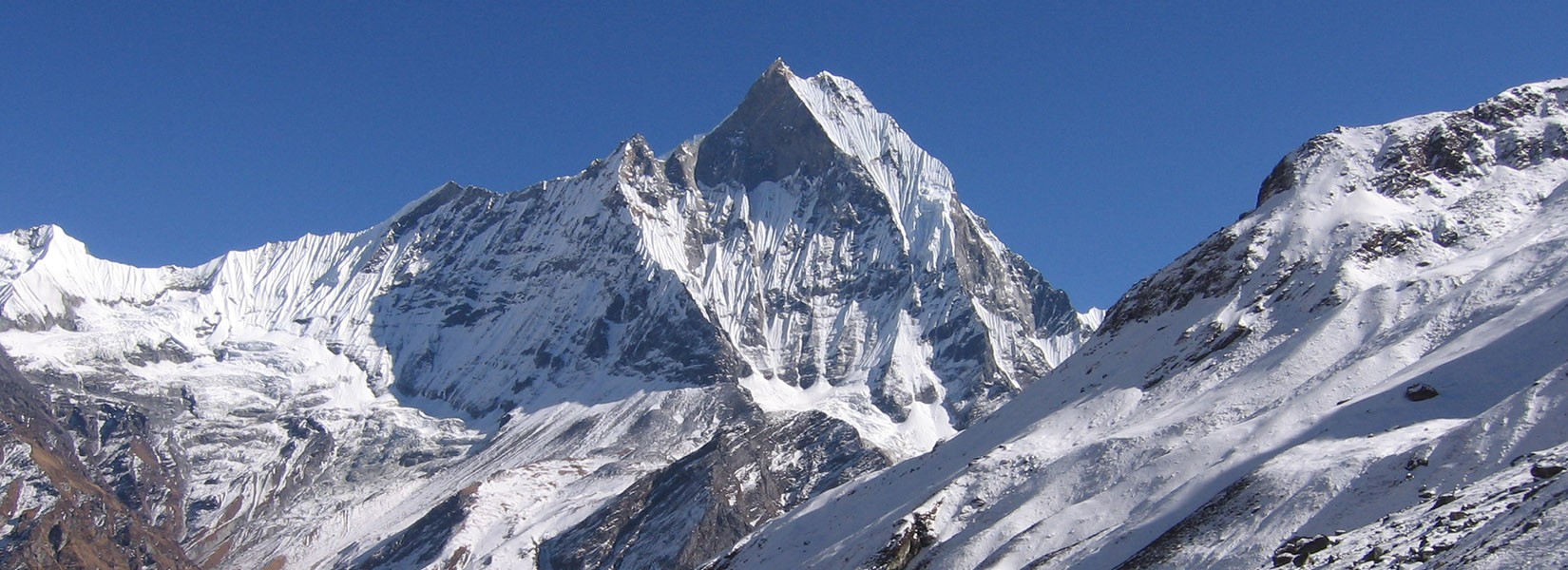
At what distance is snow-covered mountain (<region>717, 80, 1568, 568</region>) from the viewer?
62.4m

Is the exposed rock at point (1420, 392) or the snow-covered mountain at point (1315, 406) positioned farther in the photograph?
the exposed rock at point (1420, 392)

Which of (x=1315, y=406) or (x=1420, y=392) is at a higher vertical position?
(x=1315, y=406)

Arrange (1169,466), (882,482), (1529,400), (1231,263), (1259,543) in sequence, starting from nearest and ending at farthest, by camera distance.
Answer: (1259,543) < (1529,400) < (1169,466) < (882,482) < (1231,263)

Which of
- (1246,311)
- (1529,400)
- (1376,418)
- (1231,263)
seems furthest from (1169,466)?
(1231,263)

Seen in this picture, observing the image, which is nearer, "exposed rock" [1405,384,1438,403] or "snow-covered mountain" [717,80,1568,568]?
"snow-covered mountain" [717,80,1568,568]

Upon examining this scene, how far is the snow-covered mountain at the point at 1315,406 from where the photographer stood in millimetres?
62438

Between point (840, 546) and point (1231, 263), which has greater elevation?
point (1231, 263)

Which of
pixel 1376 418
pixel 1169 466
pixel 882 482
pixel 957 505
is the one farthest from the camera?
pixel 882 482

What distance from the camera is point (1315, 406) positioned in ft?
298

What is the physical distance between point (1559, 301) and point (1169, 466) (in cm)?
2909

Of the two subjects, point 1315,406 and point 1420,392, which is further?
point 1315,406

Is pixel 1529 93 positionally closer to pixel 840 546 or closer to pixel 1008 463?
pixel 1008 463

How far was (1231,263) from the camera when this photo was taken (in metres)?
135

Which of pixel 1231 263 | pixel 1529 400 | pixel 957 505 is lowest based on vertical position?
pixel 1529 400
